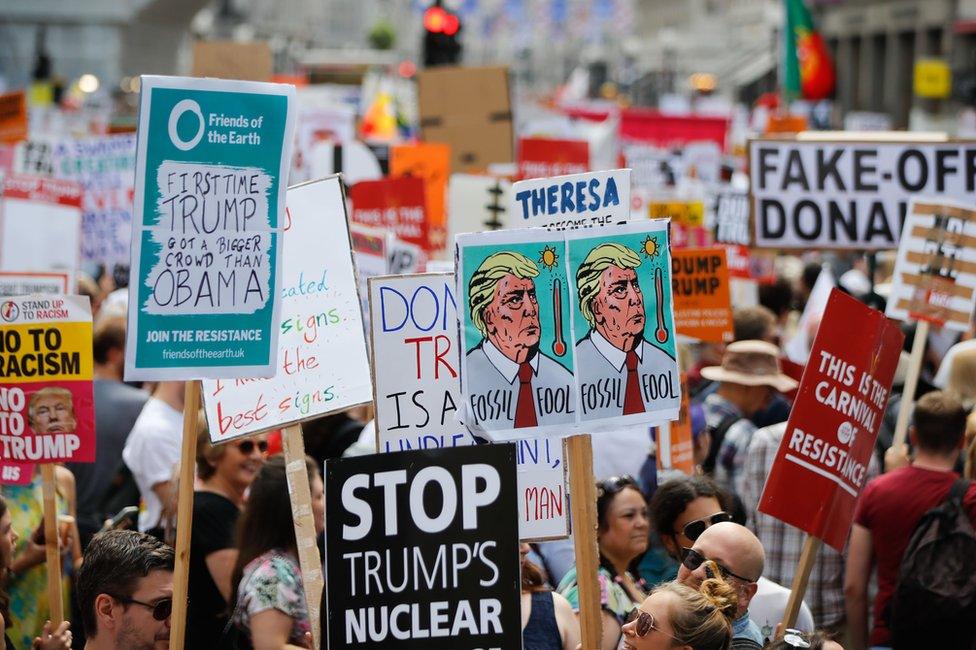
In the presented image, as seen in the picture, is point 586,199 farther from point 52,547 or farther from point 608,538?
point 52,547

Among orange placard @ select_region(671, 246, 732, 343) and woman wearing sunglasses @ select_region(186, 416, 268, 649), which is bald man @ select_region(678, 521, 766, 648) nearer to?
woman wearing sunglasses @ select_region(186, 416, 268, 649)

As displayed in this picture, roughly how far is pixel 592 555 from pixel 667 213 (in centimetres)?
757

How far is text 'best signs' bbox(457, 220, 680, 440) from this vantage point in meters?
4.41

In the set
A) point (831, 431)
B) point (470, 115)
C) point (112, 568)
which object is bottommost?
point (112, 568)

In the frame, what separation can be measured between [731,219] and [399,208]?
284cm

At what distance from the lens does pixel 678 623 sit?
3951mm

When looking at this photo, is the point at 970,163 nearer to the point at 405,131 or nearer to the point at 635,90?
the point at 405,131

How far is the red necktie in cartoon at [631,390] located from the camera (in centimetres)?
458

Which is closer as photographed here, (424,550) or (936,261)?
(424,550)

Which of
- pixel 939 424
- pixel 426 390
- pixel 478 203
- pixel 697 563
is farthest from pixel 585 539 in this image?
pixel 478 203

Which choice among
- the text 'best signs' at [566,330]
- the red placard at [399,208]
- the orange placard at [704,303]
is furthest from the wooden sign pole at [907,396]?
the red placard at [399,208]

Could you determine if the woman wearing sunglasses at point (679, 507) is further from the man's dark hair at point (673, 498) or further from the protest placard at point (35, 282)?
the protest placard at point (35, 282)

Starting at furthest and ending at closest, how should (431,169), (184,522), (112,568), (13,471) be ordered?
1. (431,169)
2. (13,471)
3. (184,522)
4. (112,568)

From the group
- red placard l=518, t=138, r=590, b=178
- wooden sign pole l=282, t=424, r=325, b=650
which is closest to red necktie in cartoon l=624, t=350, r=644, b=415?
wooden sign pole l=282, t=424, r=325, b=650
